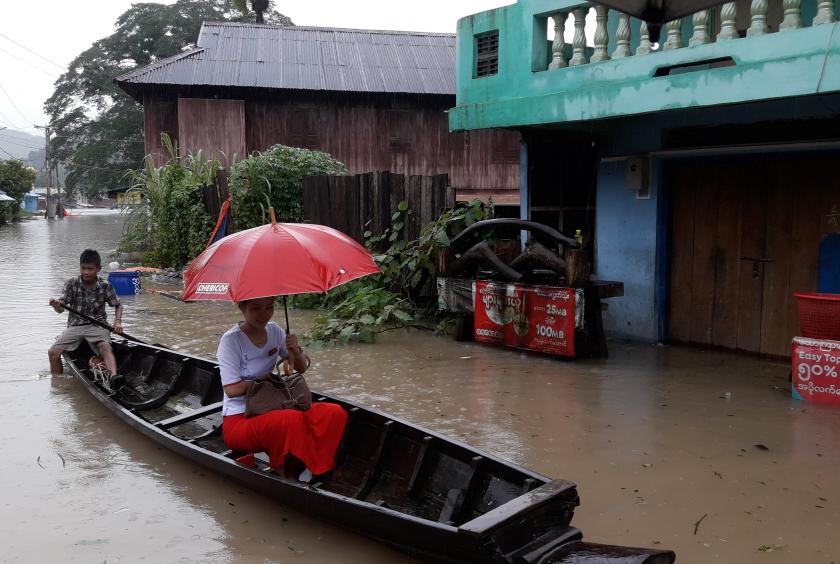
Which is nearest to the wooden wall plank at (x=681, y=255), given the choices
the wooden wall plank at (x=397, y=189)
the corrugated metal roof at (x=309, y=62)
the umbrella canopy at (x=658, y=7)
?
the wooden wall plank at (x=397, y=189)

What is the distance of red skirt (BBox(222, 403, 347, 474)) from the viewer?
14.8ft

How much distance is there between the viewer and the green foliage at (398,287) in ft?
32.4

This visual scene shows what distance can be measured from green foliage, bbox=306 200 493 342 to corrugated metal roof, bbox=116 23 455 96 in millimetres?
11139

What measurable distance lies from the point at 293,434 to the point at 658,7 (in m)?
3.47

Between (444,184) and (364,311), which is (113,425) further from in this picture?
(444,184)

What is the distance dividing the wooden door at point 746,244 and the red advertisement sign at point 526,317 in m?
1.64

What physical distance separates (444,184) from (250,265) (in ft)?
22.8

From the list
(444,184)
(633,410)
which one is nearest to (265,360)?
(633,410)

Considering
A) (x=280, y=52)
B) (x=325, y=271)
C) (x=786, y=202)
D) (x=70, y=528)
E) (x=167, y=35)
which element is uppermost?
(x=167, y=35)

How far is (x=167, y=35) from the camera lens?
40844 millimetres

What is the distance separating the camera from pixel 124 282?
13648 millimetres

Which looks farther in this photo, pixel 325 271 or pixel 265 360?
pixel 265 360

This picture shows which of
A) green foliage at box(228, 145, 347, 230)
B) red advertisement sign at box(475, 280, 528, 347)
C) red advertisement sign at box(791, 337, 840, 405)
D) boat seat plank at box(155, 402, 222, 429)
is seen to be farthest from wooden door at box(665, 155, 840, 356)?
green foliage at box(228, 145, 347, 230)

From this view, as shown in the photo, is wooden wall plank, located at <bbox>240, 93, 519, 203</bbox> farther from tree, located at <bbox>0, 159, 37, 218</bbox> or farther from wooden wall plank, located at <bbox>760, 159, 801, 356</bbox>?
tree, located at <bbox>0, 159, 37, 218</bbox>
